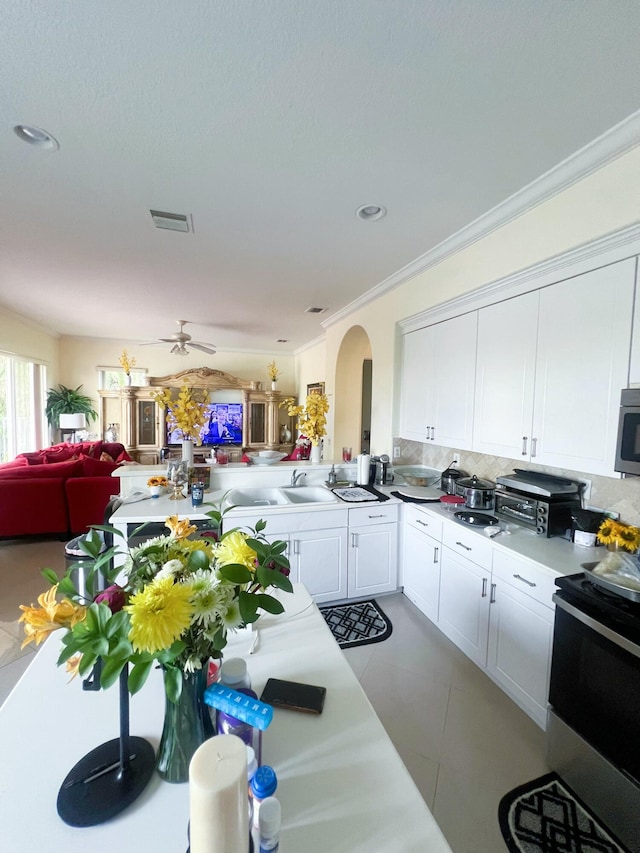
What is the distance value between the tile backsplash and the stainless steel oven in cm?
63

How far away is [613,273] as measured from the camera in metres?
1.74

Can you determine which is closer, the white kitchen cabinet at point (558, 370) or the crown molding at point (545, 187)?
the crown molding at point (545, 187)

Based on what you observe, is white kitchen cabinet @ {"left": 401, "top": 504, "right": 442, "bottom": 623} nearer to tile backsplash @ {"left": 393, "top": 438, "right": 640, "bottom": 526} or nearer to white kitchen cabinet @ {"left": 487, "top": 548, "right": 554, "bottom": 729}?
white kitchen cabinet @ {"left": 487, "top": 548, "right": 554, "bottom": 729}

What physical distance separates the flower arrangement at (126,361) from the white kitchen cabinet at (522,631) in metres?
6.56

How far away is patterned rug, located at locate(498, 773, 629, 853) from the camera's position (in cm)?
129

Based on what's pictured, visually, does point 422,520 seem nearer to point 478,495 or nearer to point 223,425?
point 478,495

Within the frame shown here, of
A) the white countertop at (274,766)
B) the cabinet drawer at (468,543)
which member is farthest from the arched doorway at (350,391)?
the white countertop at (274,766)

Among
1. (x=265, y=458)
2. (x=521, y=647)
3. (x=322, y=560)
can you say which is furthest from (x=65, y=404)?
(x=521, y=647)

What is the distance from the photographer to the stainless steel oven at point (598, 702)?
1.24m

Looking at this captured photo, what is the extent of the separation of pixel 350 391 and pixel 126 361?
4.27 meters

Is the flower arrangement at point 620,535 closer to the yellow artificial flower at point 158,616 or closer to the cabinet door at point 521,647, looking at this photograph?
the cabinet door at point 521,647

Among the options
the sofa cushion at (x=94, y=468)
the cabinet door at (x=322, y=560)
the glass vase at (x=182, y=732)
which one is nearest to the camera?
the glass vase at (x=182, y=732)

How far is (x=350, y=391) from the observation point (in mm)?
4887

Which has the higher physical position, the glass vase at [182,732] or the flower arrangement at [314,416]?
the flower arrangement at [314,416]
